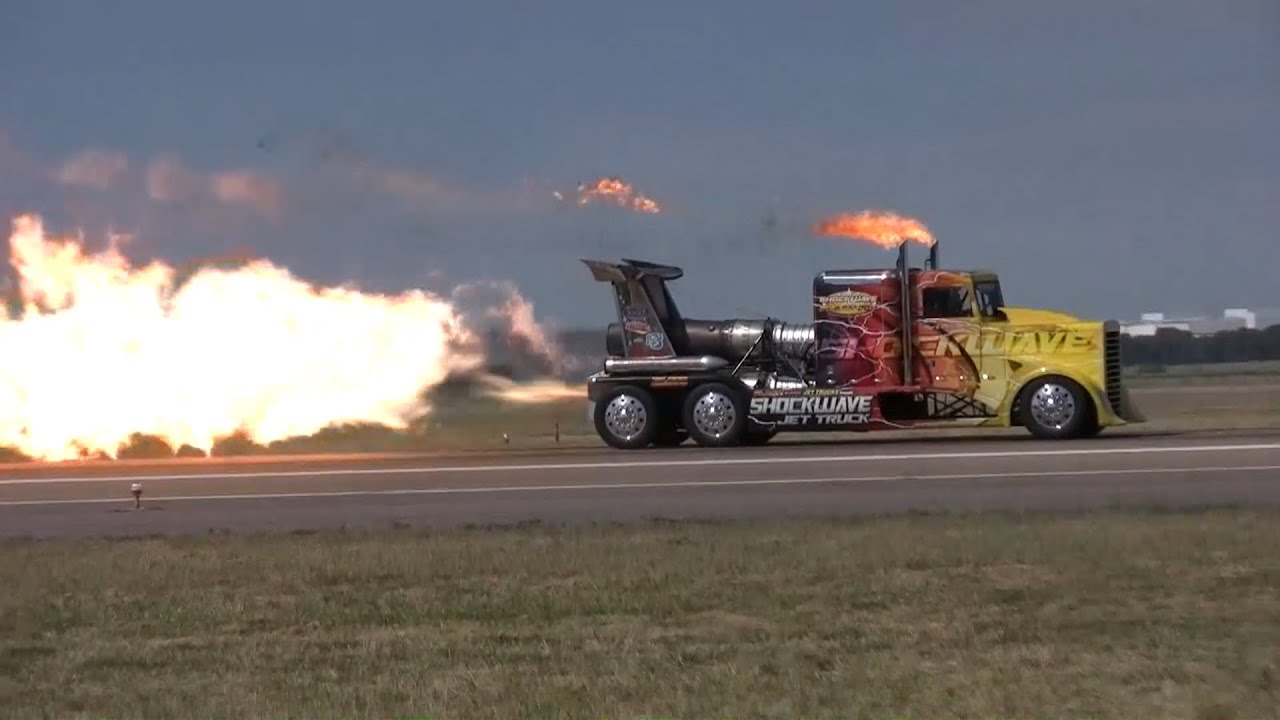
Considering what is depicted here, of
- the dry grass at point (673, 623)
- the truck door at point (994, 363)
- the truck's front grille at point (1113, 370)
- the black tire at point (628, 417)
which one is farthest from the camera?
the black tire at point (628, 417)

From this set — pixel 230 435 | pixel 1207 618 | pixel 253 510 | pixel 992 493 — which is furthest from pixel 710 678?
pixel 230 435

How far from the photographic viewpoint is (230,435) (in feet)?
105

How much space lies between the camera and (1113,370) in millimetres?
27359

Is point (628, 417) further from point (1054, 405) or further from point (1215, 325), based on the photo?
point (1215, 325)

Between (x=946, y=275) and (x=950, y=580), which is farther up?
(x=946, y=275)

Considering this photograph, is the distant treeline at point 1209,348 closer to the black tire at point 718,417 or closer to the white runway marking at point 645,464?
the black tire at point 718,417

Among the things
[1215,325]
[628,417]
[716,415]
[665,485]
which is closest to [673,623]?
[665,485]

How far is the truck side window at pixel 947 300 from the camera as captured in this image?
2795cm

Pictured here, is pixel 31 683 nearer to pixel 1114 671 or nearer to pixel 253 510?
pixel 1114 671

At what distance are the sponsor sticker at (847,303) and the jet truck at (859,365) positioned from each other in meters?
0.02

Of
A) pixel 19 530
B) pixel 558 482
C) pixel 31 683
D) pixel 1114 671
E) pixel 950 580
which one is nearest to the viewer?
pixel 1114 671

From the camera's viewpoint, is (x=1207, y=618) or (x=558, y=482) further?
(x=558, y=482)

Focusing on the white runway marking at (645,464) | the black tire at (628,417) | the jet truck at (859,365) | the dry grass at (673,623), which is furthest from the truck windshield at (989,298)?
the dry grass at (673,623)

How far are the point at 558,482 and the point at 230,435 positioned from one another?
1133cm
